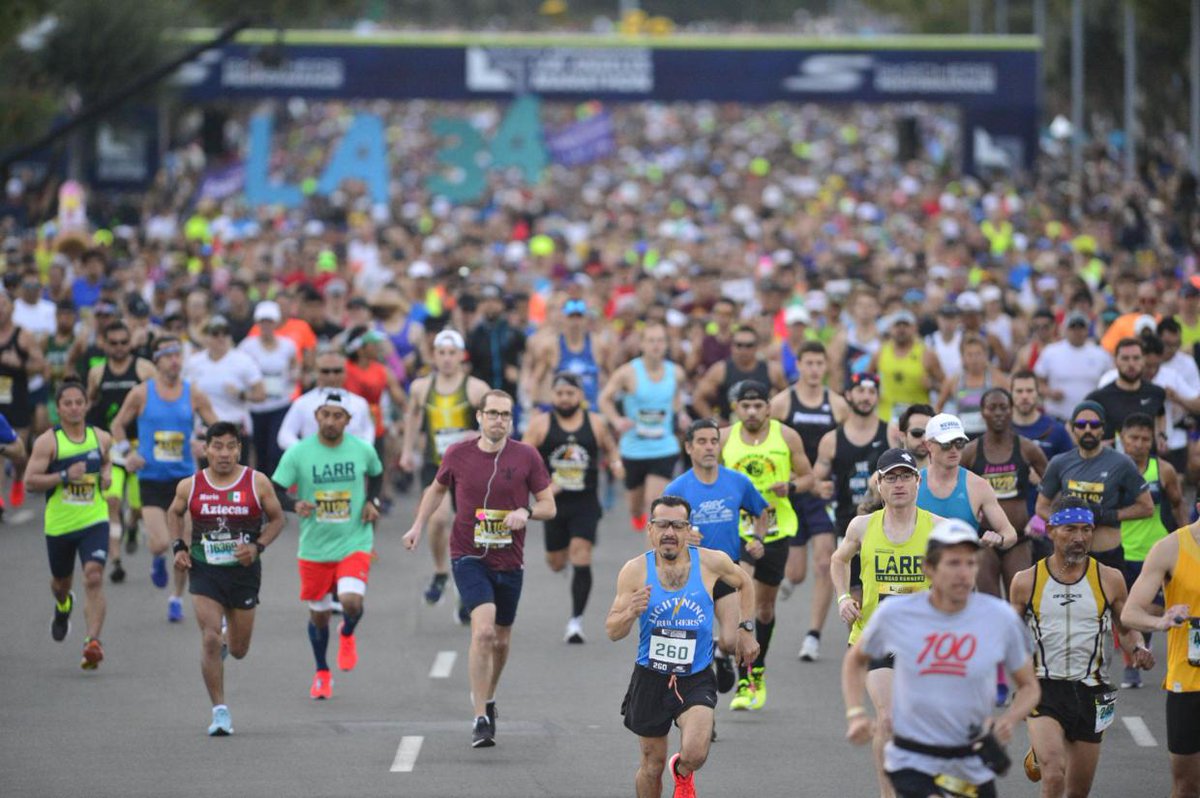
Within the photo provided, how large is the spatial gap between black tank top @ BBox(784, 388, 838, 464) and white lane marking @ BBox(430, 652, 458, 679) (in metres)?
2.68

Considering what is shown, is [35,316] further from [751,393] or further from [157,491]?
[751,393]

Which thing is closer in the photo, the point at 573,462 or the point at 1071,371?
the point at 573,462

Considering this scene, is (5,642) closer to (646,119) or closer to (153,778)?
(153,778)

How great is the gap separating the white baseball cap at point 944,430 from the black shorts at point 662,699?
79.1 inches

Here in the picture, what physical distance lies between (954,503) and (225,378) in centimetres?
816

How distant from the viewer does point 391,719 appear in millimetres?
12977

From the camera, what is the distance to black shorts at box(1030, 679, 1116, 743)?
10172mm

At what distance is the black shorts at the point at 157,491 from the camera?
1597 cm

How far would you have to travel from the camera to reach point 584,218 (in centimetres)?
4803

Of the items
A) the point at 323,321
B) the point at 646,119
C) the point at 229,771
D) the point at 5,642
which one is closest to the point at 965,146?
the point at 323,321

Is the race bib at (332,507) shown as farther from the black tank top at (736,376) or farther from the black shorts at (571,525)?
the black tank top at (736,376)

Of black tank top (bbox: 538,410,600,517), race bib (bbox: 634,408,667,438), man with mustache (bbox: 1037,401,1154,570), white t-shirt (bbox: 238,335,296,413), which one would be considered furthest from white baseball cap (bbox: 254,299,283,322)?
man with mustache (bbox: 1037,401,1154,570)

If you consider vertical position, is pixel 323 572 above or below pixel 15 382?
below

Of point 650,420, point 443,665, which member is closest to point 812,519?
point 443,665
